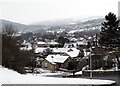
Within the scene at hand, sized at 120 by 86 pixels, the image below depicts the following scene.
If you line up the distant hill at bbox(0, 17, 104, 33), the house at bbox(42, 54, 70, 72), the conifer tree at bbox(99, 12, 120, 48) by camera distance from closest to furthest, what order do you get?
the conifer tree at bbox(99, 12, 120, 48)
the house at bbox(42, 54, 70, 72)
the distant hill at bbox(0, 17, 104, 33)

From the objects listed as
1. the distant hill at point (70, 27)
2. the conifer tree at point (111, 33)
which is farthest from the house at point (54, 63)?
the distant hill at point (70, 27)

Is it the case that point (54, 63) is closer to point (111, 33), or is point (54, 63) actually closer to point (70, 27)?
point (111, 33)

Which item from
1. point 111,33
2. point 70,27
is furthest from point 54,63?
point 70,27

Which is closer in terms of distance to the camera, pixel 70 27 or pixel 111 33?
pixel 111 33

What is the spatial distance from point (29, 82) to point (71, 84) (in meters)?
1.05

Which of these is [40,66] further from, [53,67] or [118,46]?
[118,46]

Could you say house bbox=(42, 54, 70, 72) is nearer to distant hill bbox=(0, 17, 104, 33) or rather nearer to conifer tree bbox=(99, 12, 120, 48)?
conifer tree bbox=(99, 12, 120, 48)

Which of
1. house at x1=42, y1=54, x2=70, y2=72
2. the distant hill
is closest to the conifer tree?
house at x1=42, y1=54, x2=70, y2=72

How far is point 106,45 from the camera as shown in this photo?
1380cm

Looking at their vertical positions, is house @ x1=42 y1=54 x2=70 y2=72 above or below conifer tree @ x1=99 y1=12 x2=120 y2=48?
below

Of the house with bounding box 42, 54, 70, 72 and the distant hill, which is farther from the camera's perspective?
the distant hill

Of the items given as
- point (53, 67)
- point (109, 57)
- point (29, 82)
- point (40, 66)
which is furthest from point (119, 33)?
point (40, 66)

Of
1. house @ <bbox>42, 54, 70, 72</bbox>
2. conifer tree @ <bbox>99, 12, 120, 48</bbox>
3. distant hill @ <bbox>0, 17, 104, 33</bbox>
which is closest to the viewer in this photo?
conifer tree @ <bbox>99, 12, 120, 48</bbox>

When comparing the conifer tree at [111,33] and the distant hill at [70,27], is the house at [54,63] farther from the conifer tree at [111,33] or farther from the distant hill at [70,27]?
the distant hill at [70,27]
